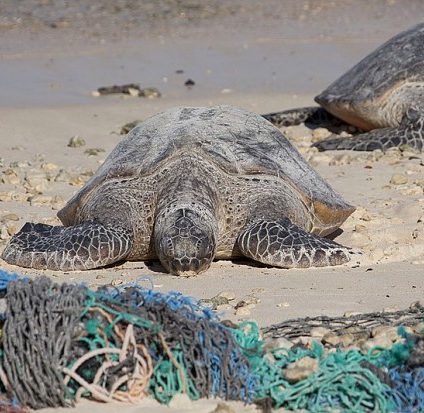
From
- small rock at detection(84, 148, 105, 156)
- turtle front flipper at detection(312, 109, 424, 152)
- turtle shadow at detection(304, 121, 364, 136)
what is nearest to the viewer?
small rock at detection(84, 148, 105, 156)

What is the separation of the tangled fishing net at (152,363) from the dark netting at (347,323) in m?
0.54

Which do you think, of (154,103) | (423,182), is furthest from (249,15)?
(423,182)

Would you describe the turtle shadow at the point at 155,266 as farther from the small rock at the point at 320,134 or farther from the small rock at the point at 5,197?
the small rock at the point at 320,134

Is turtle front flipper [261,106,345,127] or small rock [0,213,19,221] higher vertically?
small rock [0,213,19,221]

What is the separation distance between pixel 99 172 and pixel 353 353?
3.34 m

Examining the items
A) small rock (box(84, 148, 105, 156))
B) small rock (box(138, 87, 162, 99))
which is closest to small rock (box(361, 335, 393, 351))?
small rock (box(84, 148, 105, 156))

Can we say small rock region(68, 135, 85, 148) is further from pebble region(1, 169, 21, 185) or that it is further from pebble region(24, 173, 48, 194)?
pebble region(24, 173, 48, 194)

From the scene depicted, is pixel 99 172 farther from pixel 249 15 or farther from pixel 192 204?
pixel 249 15

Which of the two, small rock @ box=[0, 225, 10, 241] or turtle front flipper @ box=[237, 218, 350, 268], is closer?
turtle front flipper @ box=[237, 218, 350, 268]

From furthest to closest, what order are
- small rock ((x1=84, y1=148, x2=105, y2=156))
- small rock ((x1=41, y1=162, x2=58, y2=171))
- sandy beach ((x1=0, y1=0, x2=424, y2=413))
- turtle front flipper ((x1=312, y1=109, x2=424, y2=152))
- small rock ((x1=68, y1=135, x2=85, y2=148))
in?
1. small rock ((x1=68, y1=135, x2=85, y2=148))
2. turtle front flipper ((x1=312, y1=109, x2=424, y2=152))
3. small rock ((x1=84, y1=148, x2=105, y2=156))
4. small rock ((x1=41, y1=162, x2=58, y2=171))
5. sandy beach ((x1=0, y1=0, x2=424, y2=413))

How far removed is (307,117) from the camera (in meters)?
11.4

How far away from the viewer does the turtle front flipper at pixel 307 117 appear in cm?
1122

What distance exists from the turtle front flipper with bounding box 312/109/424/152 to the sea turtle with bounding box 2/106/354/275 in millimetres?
2561

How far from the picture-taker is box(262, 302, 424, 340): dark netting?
15.1 ft
